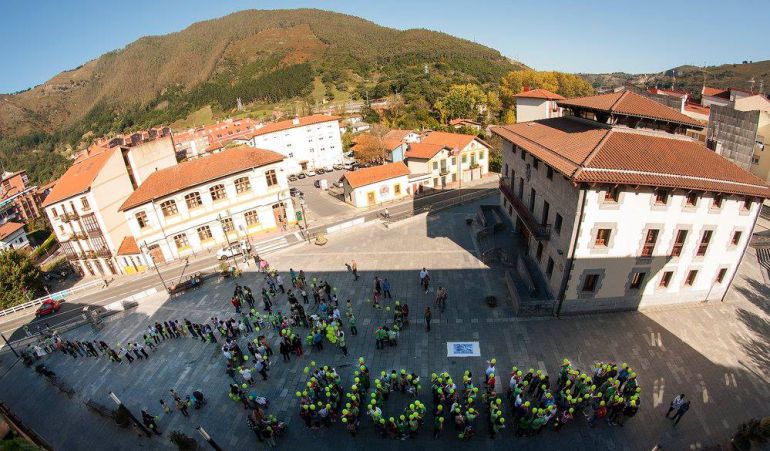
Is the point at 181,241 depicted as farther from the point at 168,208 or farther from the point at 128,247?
the point at 128,247

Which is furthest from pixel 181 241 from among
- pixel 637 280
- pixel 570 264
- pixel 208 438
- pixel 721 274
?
pixel 721 274

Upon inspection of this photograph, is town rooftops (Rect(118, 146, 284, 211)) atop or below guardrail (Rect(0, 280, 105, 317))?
atop

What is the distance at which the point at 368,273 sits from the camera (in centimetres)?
2870

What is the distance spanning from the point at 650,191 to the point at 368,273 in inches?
740

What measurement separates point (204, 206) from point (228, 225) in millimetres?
3134

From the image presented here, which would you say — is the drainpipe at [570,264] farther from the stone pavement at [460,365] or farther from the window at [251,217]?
the window at [251,217]

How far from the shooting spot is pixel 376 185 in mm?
48125

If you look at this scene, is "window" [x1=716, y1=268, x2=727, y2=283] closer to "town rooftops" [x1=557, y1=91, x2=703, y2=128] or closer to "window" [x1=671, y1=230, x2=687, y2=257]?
"window" [x1=671, y1=230, x2=687, y2=257]

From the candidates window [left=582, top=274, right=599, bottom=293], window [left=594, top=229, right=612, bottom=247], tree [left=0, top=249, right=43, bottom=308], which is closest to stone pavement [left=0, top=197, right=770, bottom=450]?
window [left=582, top=274, right=599, bottom=293]

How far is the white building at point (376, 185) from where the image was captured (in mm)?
47406

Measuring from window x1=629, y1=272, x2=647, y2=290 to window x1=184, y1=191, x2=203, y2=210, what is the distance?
3760 cm

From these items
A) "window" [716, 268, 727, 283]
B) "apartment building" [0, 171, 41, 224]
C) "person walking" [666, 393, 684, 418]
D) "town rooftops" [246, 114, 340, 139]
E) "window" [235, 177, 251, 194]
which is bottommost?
"apartment building" [0, 171, 41, 224]

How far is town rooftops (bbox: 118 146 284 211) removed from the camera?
117 feet

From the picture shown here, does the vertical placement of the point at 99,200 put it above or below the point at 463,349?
above
